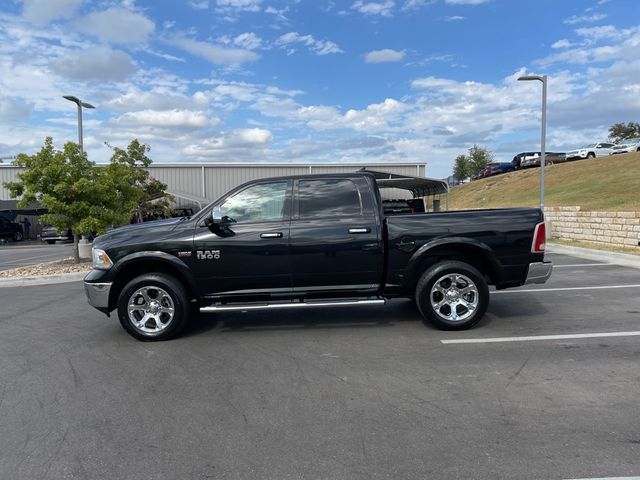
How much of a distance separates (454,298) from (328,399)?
259 centimetres

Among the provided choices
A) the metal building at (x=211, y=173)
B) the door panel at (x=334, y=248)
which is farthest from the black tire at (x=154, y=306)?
the metal building at (x=211, y=173)

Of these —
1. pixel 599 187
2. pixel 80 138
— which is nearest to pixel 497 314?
pixel 80 138

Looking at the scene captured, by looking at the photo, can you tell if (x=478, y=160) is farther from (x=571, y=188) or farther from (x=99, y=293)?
(x=99, y=293)

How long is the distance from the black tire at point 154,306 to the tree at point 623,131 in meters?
82.9

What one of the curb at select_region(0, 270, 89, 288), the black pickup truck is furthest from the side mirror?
the curb at select_region(0, 270, 89, 288)

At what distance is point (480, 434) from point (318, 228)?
313 centimetres

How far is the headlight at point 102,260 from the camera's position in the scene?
19.1ft

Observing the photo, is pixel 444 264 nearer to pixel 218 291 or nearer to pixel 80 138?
pixel 218 291

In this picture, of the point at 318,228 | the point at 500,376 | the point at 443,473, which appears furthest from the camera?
the point at 318,228

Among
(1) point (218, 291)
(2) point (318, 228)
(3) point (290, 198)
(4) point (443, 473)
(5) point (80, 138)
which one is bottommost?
(4) point (443, 473)

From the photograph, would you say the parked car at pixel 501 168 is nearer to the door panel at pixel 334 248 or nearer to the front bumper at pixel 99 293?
the door panel at pixel 334 248

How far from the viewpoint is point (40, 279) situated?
38.0 feet

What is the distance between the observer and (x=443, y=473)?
2.97 m

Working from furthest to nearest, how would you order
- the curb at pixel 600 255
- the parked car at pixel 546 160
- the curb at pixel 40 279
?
the parked car at pixel 546 160
the curb at pixel 600 255
the curb at pixel 40 279
